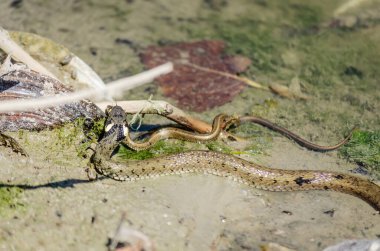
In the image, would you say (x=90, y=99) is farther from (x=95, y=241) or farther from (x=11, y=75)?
(x=95, y=241)

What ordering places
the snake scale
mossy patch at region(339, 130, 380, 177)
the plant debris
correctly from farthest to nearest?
the plant debris < mossy patch at region(339, 130, 380, 177) < the snake scale

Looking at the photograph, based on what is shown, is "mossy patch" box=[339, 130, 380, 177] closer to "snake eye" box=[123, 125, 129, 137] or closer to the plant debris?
the plant debris

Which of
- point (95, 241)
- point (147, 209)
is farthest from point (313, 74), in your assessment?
Answer: point (95, 241)

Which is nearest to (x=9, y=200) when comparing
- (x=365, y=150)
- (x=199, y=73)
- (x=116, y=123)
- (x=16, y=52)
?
(x=116, y=123)

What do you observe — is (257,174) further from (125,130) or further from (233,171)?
(125,130)

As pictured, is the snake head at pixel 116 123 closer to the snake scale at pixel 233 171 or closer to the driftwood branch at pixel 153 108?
the snake scale at pixel 233 171

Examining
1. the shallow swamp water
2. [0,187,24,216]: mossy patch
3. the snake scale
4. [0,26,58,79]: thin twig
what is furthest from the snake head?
[0,187,24,216]: mossy patch
